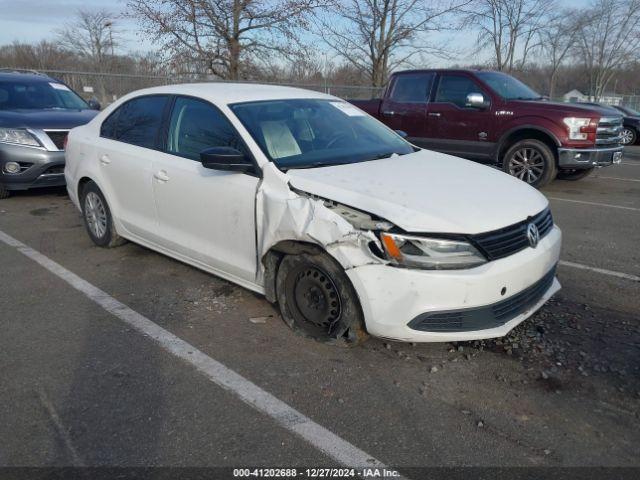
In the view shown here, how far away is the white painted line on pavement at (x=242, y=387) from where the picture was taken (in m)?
2.50

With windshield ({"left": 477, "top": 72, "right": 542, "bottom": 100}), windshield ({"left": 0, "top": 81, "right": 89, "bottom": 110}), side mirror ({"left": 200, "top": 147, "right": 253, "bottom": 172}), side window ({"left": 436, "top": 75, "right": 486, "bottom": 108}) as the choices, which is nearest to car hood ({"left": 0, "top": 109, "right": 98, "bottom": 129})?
windshield ({"left": 0, "top": 81, "right": 89, "bottom": 110})

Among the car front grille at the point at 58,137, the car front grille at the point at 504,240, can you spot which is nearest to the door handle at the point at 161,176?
the car front grille at the point at 504,240

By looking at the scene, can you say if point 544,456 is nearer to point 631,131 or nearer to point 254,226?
point 254,226

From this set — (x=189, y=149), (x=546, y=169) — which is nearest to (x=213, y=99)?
(x=189, y=149)

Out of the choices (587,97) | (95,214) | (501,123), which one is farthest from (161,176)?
(587,97)

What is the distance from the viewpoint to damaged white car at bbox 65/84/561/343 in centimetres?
299

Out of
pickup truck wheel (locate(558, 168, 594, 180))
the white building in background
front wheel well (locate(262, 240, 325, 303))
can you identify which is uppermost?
the white building in background

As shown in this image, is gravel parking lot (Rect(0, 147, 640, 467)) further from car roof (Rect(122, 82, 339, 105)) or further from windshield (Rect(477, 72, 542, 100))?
windshield (Rect(477, 72, 542, 100))

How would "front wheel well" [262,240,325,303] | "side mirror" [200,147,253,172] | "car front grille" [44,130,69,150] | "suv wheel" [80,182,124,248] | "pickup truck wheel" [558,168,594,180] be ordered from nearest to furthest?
"front wheel well" [262,240,325,303] < "side mirror" [200,147,253,172] < "suv wheel" [80,182,124,248] < "car front grille" [44,130,69,150] < "pickup truck wheel" [558,168,594,180]

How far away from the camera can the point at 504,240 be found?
3.12m

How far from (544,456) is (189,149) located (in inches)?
128

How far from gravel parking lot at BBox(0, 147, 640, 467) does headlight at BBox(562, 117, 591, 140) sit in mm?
4283

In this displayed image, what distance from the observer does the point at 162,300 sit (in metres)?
4.20

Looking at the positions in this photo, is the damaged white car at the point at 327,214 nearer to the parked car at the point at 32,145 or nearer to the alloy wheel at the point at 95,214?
the alloy wheel at the point at 95,214
